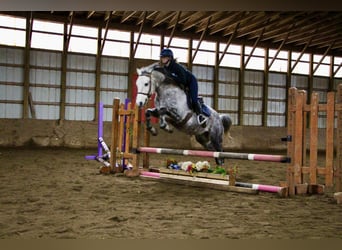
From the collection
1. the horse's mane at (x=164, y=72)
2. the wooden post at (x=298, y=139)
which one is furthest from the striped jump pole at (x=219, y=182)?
the horse's mane at (x=164, y=72)

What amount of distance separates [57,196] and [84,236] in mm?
1506

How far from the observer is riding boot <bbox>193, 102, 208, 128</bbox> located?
5656mm

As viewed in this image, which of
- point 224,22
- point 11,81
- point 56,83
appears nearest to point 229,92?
point 224,22

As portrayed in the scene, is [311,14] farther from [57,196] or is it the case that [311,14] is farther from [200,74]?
[57,196]

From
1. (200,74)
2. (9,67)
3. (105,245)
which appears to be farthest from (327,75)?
(105,245)

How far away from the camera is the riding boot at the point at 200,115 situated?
223 inches

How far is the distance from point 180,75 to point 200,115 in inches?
26.3

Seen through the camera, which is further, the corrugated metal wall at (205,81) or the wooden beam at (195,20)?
the corrugated metal wall at (205,81)

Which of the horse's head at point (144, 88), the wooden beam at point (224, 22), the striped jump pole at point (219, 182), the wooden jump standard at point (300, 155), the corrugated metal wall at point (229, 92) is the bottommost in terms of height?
the striped jump pole at point (219, 182)

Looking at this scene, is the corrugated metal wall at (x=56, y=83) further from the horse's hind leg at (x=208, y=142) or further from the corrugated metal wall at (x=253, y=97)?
the horse's hind leg at (x=208, y=142)

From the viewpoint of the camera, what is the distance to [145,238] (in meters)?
2.48

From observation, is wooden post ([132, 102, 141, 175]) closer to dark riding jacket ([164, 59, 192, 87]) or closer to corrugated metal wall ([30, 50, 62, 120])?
dark riding jacket ([164, 59, 192, 87])

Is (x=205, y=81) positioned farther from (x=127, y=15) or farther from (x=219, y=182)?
(x=219, y=182)
